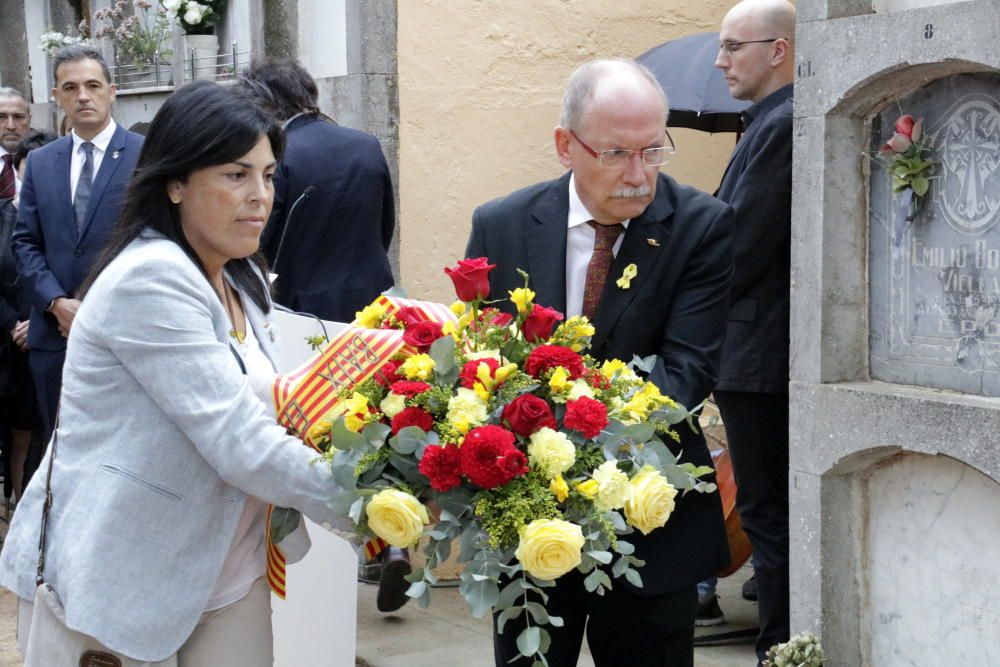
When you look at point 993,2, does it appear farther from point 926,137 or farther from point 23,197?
point 23,197

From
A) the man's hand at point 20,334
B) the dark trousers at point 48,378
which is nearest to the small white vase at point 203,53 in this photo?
the man's hand at point 20,334

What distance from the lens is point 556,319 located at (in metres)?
2.74

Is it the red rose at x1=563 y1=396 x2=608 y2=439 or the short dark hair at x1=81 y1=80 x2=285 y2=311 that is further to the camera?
the short dark hair at x1=81 y1=80 x2=285 y2=311

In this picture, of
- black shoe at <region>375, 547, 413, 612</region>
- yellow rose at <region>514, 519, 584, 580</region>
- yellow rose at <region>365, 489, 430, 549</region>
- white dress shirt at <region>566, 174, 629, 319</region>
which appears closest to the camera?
yellow rose at <region>514, 519, 584, 580</region>

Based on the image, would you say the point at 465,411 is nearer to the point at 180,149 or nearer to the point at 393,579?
the point at 180,149

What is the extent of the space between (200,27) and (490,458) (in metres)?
7.41

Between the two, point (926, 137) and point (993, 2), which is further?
point (926, 137)

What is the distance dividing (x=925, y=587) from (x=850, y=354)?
691 millimetres

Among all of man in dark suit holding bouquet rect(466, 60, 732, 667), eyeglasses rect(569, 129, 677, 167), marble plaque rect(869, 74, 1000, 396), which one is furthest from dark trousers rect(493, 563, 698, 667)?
marble plaque rect(869, 74, 1000, 396)

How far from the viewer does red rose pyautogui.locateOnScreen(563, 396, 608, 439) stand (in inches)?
98.3

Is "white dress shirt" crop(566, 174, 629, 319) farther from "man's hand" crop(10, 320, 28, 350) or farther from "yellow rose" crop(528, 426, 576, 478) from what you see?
"man's hand" crop(10, 320, 28, 350)

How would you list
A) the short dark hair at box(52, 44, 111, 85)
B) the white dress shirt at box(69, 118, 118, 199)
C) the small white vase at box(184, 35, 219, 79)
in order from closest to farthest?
the white dress shirt at box(69, 118, 118, 199) → the short dark hair at box(52, 44, 111, 85) → the small white vase at box(184, 35, 219, 79)

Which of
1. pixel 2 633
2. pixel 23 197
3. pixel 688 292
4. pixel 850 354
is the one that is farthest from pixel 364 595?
pixel 688 292

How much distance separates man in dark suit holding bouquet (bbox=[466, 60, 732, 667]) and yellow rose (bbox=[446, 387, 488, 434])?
72 cm
